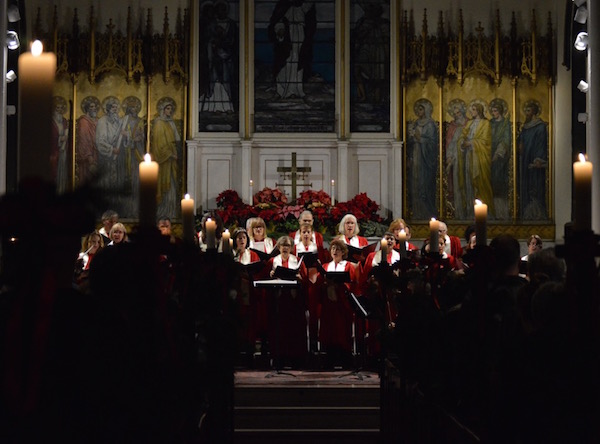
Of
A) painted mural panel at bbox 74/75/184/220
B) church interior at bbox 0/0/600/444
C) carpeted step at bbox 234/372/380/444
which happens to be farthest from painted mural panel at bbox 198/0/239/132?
carpeted step at bbox 234/372/380/444

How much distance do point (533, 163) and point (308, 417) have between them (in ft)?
25.4

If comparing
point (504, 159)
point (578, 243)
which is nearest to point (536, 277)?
point (578, 243)

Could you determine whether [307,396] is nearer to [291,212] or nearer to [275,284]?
[275,284]

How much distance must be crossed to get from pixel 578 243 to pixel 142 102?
41.5 feet

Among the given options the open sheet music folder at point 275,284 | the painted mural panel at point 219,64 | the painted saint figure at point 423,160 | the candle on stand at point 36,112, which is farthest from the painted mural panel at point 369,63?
the candle on stand at point 36,112

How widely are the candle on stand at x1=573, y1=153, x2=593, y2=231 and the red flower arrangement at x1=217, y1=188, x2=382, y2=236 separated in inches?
424

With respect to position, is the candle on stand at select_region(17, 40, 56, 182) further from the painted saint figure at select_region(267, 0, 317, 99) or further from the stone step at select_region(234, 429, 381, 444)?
the painted saint figure at select_region(267, 0, 317, 99)

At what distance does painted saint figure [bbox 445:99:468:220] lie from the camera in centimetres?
1452

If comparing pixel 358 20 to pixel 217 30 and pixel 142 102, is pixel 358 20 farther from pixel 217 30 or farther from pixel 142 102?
pixel 142 102

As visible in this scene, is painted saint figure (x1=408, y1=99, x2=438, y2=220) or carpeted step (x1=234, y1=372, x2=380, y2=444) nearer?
carpeted step (x1=234, y1=372, x2=380, y2=444)

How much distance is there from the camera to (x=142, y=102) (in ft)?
48.0

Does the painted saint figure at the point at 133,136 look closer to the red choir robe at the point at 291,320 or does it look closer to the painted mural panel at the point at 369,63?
the painted mural panel at the point at 369,63

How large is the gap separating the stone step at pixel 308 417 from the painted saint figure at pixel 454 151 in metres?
6.82

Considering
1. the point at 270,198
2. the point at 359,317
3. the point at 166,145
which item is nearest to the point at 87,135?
the point at 166,145
